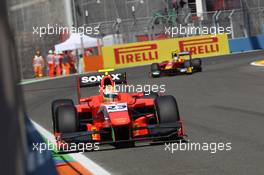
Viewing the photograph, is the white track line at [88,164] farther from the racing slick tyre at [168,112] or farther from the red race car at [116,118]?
the racing slick tyre at [168,112]

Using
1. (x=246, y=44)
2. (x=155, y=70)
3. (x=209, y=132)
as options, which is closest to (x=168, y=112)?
(x=209, y=132)

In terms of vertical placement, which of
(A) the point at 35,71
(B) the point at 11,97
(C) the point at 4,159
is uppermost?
(B) the point at 11,97

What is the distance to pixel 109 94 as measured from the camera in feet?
25.2

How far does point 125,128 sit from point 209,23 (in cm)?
3145

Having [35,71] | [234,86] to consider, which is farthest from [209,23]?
[234,86]


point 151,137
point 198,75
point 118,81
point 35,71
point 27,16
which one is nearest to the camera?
point 151,137

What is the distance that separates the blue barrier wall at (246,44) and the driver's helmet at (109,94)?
95.8 feet

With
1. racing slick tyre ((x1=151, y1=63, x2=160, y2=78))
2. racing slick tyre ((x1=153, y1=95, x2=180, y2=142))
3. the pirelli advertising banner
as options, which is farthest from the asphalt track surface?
the pirelli advertising banner

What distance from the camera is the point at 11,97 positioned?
1.02 meters

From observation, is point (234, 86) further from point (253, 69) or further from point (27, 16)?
point (27, 16)

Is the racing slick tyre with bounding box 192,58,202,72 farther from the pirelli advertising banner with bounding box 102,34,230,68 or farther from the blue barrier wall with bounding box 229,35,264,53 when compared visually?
the blue barrier wall with bounding box 229,35,264,53

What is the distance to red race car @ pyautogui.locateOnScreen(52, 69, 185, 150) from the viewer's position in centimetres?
675

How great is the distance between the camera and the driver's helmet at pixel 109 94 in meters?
7.66

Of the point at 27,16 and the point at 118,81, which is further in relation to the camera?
the point at 27,16
